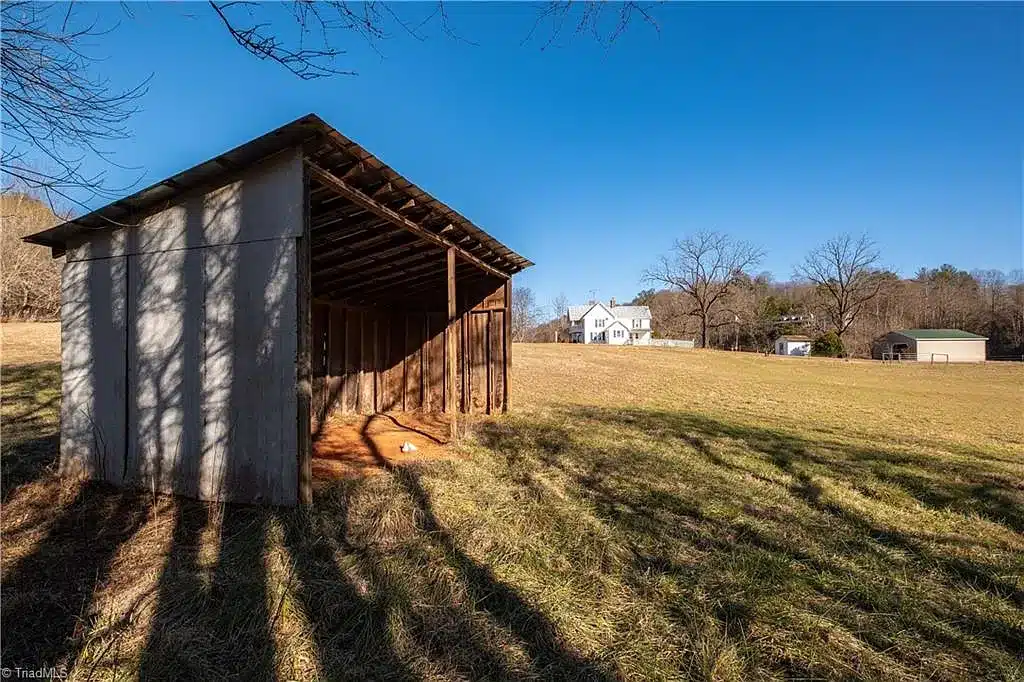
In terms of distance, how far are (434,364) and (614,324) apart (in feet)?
163

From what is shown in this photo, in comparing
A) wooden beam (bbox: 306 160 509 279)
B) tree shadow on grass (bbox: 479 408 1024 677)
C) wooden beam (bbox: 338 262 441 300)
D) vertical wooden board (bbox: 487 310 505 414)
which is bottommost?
tree shadow on grass (bbox: 479 408 1024 677)

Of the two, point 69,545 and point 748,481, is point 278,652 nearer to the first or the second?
point 69,545

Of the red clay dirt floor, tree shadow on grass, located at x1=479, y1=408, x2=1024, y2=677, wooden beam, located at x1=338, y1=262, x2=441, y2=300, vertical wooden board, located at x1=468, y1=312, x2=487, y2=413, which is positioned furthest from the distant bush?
wooden beam, located at x1=338, y1=262, x2=441, y2=300

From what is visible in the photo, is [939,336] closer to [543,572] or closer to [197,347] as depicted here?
[543,572]

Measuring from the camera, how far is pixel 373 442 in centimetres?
750

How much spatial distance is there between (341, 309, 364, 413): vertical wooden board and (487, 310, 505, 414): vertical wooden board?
9.27ft

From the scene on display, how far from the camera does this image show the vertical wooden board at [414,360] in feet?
35.2

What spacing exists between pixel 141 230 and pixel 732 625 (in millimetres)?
6403

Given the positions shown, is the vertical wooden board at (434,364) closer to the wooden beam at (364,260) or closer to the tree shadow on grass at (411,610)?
the wooden beam at (364,260)

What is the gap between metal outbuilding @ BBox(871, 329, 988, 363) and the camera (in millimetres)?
39062

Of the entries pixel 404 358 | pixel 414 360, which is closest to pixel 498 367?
pixel 414 360

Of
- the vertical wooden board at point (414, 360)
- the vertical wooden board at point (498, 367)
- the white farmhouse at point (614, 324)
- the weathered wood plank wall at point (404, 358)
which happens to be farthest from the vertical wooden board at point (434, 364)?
the white farmhouse at point (614, 324)

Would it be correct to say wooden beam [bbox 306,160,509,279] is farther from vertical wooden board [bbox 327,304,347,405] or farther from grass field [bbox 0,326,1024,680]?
vertical wooden board [bbox 327,304,347,405]

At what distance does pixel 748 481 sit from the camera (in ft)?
18.2
